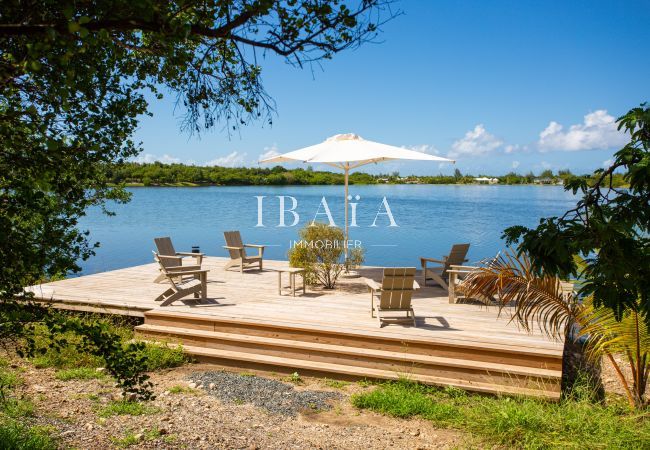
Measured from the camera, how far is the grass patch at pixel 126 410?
4.88 meters

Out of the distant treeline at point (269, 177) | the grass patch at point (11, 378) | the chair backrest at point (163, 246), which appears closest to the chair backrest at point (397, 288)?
the grass patch at point (11, 378)

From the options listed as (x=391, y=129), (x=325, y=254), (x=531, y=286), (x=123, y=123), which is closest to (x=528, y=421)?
(x=531, y=286)

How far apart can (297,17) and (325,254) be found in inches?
257

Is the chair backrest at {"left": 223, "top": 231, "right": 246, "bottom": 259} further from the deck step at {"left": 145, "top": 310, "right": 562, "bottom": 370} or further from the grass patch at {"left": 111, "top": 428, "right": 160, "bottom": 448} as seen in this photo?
the grass patch at {"left": 111, "top": 428, "right": 160, "bottom": 448}

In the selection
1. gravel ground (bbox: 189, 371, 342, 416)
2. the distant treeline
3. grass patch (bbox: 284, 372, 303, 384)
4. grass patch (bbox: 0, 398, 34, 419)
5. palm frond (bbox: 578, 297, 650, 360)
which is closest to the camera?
grass patch (bbox: 0, 398, 34, 419)

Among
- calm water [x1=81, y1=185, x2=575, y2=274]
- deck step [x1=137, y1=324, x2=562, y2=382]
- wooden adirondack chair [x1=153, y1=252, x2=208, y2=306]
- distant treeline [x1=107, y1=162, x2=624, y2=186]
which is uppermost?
distant treeline [x1=107, y1=162, x2=624, y2=186]

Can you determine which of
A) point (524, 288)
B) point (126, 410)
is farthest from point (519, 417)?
point (126, 410)

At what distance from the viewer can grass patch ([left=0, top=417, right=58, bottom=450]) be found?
12.6 ft

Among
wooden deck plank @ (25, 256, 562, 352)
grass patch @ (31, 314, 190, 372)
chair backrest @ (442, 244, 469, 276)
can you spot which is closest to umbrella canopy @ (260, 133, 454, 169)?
chair backrest @ (442, 244, 469, 276)

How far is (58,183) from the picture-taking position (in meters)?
2.54

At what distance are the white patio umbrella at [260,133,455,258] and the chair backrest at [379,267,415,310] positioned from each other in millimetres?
2575

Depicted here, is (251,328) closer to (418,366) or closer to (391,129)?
(418,366)

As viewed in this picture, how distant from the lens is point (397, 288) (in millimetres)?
6488

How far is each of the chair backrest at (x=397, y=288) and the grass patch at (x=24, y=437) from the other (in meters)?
3.75
